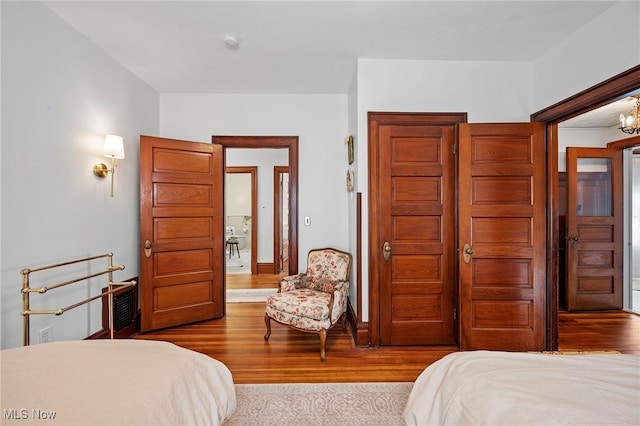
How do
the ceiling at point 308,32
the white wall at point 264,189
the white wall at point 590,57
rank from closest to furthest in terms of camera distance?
1. the white wall at point 590,57
2. the ceiling at point 308,32
3. the white wall at point 264,189

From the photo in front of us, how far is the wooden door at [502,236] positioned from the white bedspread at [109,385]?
2.26 m

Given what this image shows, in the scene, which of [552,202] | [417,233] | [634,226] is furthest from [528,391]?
[634,226]

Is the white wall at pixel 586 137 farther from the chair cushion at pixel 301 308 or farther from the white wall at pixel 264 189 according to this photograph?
the white wall at pixel 264 189

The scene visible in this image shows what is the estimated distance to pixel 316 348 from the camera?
2773 mm

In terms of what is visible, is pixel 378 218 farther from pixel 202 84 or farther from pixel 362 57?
pixel 202 84

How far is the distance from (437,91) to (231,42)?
1.88 m

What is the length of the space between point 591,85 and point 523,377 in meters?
2.24

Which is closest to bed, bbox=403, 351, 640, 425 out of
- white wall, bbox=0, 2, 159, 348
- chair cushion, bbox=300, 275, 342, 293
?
chair cushion, bbox=300, 275, 342, 293

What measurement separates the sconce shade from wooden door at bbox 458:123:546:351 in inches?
118

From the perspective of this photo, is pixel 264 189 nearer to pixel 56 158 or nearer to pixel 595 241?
pixel 56 158

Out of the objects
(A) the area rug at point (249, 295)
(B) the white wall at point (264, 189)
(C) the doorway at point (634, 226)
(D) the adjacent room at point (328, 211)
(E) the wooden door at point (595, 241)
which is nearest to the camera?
(D) the adjacent room at point (328, 211)

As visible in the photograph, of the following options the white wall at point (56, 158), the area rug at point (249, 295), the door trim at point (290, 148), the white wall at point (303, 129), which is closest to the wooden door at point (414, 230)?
the white wall at point (303, 129)

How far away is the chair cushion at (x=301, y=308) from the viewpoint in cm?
264

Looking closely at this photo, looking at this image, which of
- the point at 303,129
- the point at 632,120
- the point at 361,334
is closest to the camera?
the point at 361,334
